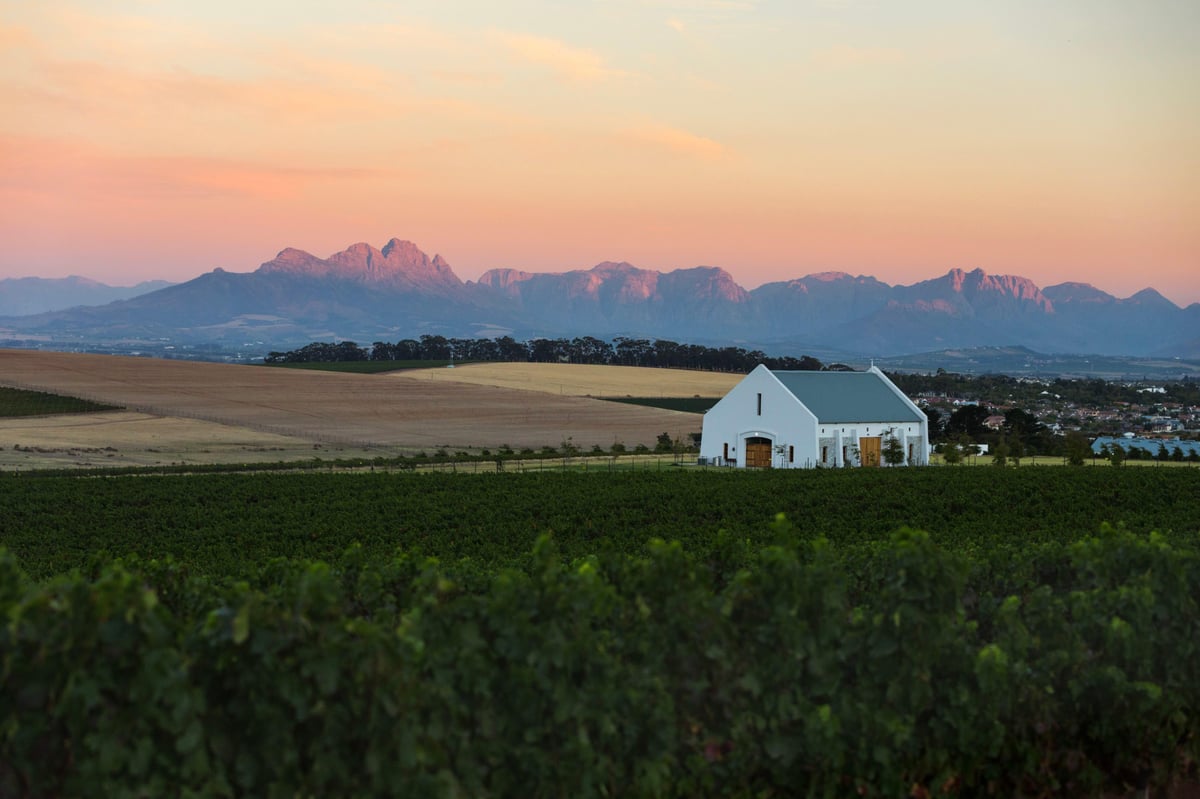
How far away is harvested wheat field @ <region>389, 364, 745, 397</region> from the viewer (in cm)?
11525

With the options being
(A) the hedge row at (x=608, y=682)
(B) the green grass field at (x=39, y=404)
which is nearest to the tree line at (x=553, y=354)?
(B) the green grass field at (x=39, y=404)

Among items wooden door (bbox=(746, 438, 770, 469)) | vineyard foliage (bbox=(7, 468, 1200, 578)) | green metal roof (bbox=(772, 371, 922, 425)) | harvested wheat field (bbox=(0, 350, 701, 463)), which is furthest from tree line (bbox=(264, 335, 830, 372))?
vineyard foliage (bbox=(7, 468, 1200, 578))

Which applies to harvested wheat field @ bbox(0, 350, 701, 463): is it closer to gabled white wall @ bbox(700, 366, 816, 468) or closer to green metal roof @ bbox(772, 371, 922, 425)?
gabled white wall @ bbox(700, 366, 816, 468)

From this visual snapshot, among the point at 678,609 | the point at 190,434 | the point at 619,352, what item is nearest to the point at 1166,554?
the point at 678,609

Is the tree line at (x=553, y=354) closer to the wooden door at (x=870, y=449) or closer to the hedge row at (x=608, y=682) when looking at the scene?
the wooden door at (x=870, y=449)

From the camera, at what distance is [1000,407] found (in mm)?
112125

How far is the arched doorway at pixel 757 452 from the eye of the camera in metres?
56.7

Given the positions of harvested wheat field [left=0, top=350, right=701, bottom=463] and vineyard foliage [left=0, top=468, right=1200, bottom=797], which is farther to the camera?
harvested wheat field [left=0, top=350, right=701, bottom=463]

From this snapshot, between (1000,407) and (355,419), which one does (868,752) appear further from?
(1000,407)

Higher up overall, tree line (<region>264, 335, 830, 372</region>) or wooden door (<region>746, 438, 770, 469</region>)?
tree line (<region>264, 335, 830, 372</region>)

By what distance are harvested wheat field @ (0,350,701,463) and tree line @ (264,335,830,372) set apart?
47.4 metres

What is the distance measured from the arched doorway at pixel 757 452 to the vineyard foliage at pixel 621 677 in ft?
148

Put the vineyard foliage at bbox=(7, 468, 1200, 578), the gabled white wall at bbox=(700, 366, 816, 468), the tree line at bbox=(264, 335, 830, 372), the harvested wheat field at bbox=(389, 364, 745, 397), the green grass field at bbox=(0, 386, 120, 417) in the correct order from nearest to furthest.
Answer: the vineyard foliage at bbox=(7, 468, 1200, 578), the gabled white wall at bbox=(700, 366, 816, 468), the green grass field at bbox=(0, 386, 120, 417), the harvested wheat field at bbox=(389, 364, 745, 397), the tree line at bbox=(264, 335, 830, 372)

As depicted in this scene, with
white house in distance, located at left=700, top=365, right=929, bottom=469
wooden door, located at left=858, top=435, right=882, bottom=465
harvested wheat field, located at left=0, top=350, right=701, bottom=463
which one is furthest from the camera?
harvested wheat field, located at left=0, top=350, right=701, bottom=463
